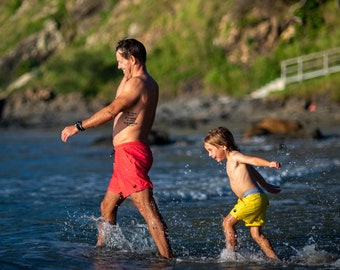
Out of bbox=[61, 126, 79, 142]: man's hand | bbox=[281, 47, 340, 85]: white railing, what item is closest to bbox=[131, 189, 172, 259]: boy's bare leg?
bbox=[61, 126, 79, 142]: man's hand

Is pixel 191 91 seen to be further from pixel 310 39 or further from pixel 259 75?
pixel 310 39

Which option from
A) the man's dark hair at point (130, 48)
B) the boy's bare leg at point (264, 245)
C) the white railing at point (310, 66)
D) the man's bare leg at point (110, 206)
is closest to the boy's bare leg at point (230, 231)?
the boy's bare leg at point (264, 245)

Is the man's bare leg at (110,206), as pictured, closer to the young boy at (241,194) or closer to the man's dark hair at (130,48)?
the young boy at (241,194)

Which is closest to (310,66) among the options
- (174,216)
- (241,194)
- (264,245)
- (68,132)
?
(174,216)

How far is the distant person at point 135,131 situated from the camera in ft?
24.8

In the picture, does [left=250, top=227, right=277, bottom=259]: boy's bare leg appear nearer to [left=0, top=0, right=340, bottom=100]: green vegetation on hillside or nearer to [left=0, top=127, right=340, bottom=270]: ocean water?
[left=0, top=127, right=340, bottom=270]: ocean water

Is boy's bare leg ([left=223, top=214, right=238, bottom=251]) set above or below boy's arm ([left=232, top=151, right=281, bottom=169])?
below

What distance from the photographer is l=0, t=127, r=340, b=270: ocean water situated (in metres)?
7.67

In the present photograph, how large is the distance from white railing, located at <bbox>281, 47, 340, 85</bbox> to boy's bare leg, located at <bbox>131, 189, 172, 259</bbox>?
78.4 feet

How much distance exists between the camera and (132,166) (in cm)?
754

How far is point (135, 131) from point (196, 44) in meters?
29.9

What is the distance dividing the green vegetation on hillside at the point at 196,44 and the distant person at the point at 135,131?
22.1 meters

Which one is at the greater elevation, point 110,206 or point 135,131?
point 135,131

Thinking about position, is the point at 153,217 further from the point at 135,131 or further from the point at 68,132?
the point at 68,132
